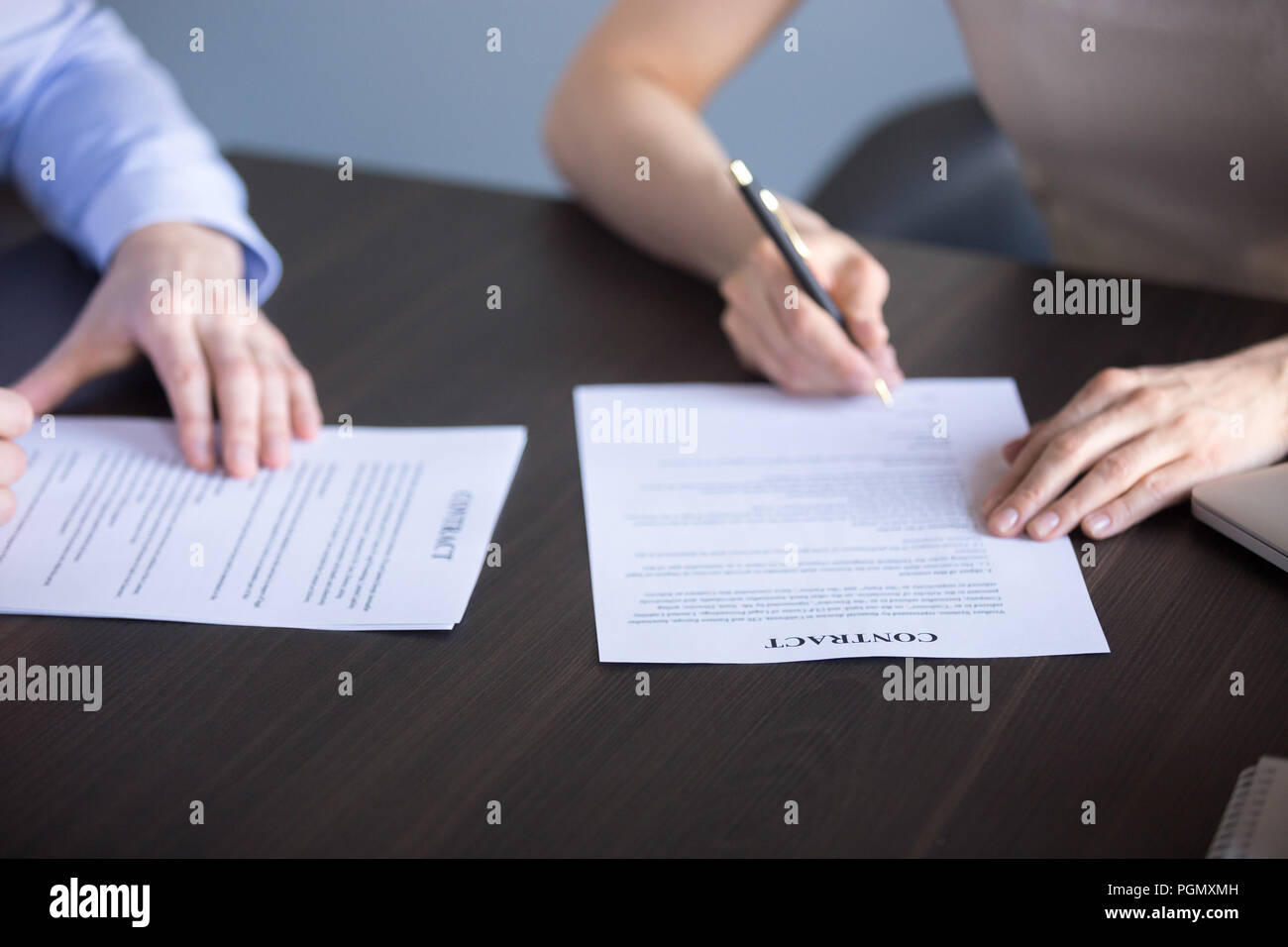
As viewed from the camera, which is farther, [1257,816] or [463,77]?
[463,77]

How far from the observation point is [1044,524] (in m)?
0.77

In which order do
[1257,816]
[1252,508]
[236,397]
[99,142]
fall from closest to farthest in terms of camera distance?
[1257,816] < [1252,508] < [236,397] < [99,142]

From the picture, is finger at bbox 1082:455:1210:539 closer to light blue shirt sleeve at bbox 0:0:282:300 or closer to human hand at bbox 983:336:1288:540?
human hand at bbox 983:336:1288:540

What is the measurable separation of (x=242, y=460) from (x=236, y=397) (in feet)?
0.19

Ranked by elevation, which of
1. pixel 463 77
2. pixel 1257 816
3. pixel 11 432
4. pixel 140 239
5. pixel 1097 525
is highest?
pixel 463 77

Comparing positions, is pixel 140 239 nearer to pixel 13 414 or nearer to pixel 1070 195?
pixel 13 414

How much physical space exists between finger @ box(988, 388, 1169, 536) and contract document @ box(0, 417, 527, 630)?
34 cm

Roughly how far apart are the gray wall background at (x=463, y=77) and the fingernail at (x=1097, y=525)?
1.47m

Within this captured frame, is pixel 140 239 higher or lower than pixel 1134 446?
higher

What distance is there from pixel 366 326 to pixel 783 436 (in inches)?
15.1

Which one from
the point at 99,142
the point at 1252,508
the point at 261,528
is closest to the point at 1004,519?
the point at 1252,508

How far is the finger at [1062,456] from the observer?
77 centimetres

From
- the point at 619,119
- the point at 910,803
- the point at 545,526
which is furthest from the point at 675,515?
the point at 619,119
